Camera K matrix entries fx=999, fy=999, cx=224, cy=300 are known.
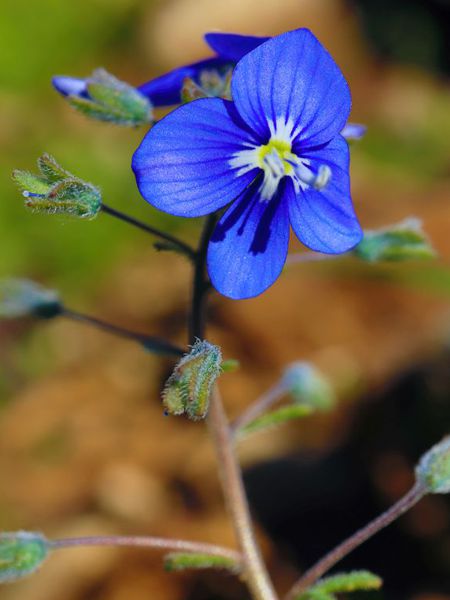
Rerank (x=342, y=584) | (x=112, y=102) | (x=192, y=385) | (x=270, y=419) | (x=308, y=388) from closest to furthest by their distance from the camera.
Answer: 1. (x=192, y=385)
2. (x=112, y=102)
3. (x=342, y=584)
4. (x=270, y=419)
5. (x=308, y=388)

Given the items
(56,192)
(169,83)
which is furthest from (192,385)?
(169,83)

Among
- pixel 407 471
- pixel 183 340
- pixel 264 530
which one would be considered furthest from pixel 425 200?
pixel 264 530

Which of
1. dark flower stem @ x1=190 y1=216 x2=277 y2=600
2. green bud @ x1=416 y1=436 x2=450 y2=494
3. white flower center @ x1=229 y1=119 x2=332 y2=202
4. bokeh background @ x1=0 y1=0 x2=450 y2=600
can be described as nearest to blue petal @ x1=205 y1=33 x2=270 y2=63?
white flower center @ x1=229 y1=119 x2=332 y2=202

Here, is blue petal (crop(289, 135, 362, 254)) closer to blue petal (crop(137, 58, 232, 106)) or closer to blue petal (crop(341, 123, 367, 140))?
blue petal (crop(341, 123, 367, 140))

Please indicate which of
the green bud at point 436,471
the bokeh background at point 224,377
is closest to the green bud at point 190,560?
the green bud at point 436,471

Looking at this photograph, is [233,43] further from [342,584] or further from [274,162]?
[342,584]

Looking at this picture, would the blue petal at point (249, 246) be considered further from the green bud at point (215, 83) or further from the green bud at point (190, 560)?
the green bud at point (190, 560)
